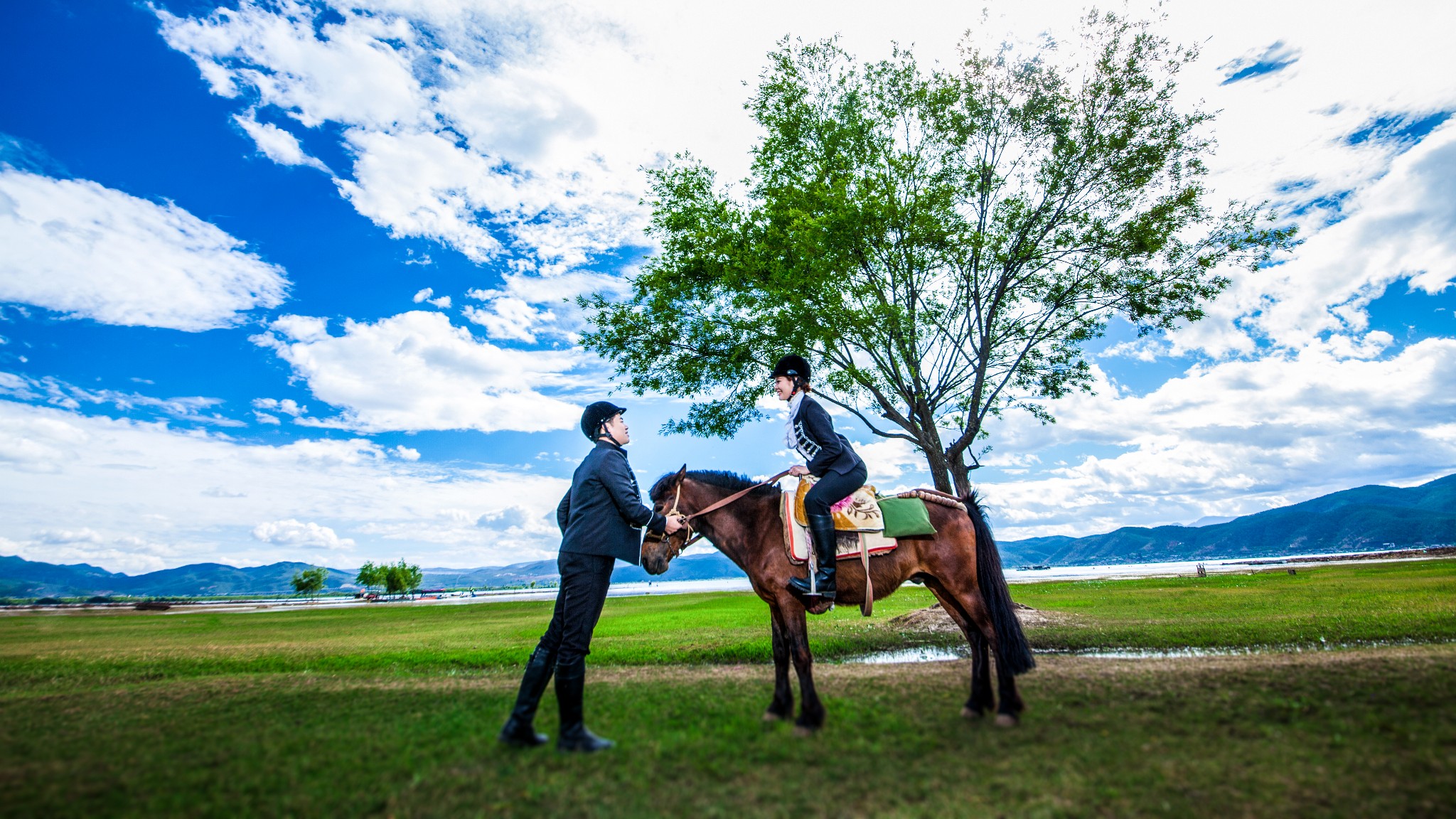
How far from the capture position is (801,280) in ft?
43.9

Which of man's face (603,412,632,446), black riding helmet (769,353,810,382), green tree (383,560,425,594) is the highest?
black riding helmet (769,353,810,382)

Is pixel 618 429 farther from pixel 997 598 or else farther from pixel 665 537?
pixel 997 598

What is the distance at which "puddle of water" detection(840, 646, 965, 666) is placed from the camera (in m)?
10.2

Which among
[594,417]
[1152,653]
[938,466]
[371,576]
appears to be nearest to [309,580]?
[371,576]

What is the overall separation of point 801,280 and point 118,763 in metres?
12.4

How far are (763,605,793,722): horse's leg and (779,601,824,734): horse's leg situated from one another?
0.14 metres

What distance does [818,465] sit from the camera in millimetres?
6695

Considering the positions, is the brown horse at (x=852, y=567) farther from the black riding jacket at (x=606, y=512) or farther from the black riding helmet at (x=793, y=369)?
the black riding helmet at (x=793, y=369)

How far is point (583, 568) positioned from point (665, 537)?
1006 mm

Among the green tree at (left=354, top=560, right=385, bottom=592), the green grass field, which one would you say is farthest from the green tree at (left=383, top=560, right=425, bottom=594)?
the green grass field

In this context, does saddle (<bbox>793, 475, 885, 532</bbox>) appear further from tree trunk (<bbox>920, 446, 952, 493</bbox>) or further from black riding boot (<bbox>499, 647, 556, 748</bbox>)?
tree trunk (<bbox>920, 446, 952, 493</bbox>)

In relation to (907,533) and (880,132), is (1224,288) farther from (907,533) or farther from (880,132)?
(907,533)

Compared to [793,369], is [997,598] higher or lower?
lower

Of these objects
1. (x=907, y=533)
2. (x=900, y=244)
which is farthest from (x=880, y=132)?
(x=907, y=533)
